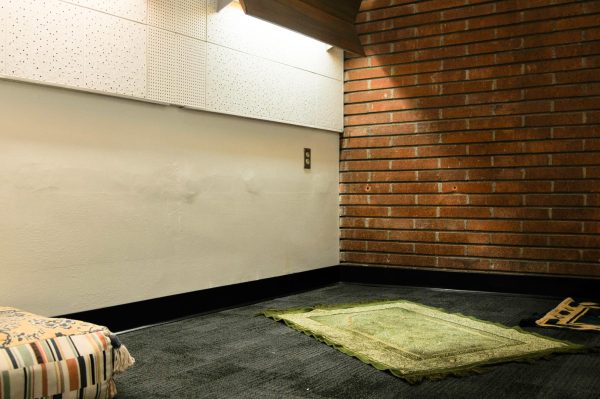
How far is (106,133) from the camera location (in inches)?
129

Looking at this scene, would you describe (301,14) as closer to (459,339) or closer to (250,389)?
(459,339)

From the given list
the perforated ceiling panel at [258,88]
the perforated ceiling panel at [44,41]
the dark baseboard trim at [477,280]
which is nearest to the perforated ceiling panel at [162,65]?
the perforated ceiling panel at [258,88]

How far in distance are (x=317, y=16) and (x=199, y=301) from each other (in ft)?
8.39

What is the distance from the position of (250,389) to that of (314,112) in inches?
123

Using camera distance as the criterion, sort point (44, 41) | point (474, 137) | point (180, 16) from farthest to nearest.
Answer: point (474, 137)
point (180, 16)
point (44, 41)

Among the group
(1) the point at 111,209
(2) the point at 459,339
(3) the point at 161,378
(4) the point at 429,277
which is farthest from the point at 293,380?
(4) the point at 429,277

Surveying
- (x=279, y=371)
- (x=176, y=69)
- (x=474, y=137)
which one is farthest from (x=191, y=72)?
(x=474, y=137)

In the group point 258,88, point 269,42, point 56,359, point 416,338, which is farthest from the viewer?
point 269,42

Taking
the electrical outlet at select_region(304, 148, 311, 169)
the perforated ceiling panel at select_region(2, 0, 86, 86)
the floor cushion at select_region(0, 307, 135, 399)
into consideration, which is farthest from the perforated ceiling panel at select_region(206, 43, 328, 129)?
the floor cushion at select_region(0, 307, 135, 399)

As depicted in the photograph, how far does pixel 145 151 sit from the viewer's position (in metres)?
3.50

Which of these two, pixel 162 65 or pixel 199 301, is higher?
pixel 162 65

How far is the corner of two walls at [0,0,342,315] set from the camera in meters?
2.89

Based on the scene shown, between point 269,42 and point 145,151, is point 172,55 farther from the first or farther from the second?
point 269,42

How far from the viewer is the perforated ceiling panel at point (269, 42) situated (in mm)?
3951
